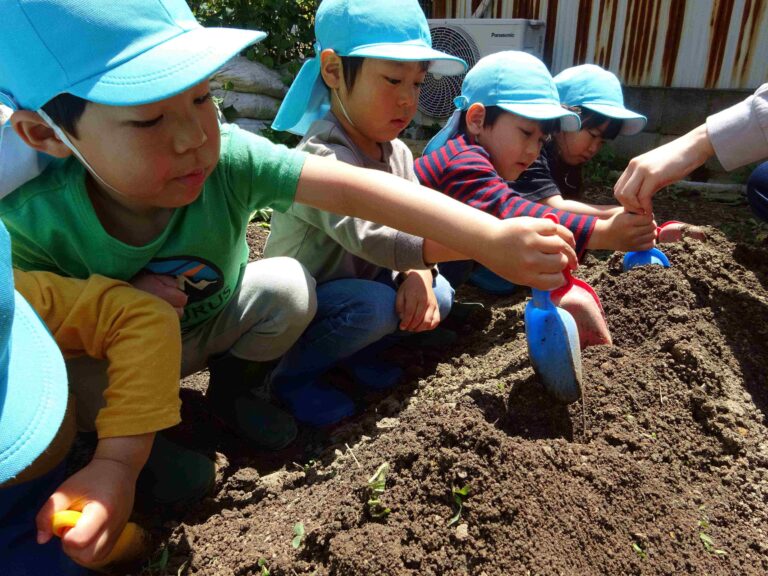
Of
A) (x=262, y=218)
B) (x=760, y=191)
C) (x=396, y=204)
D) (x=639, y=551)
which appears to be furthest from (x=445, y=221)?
(x=262, y=218)

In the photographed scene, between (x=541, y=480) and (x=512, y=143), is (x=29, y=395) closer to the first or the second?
(x=541, y=480)

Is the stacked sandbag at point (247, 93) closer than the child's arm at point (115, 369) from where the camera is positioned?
No

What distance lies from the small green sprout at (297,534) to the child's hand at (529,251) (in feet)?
2.39

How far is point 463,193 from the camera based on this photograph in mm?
2338

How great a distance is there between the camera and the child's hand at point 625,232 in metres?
2.04

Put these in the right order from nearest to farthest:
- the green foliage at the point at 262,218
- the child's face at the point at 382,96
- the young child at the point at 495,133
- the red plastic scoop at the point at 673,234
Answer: the child's face at the point at 382,96 → the young child at the point at 495,133 → the red plastic scoop at the point at 673,234 → the green foliage at the point at 262,218

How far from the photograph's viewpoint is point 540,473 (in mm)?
1385

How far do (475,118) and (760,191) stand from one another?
1256 millimetres

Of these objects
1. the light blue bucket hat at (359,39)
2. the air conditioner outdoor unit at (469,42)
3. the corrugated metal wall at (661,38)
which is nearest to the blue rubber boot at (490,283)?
the light blue bucket hat at (359,39)

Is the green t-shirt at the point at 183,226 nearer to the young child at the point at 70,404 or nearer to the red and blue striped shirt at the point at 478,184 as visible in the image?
the young child at the point at 70,404

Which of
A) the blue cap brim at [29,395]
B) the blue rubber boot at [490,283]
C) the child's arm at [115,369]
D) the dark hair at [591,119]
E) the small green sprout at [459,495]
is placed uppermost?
the blue cap brim at [29,395]

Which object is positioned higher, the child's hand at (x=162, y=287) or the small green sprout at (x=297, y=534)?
the child's hand at (x=162, y=287)

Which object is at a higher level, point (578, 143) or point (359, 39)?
point (359, 39)

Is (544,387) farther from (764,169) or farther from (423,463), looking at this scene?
(764,169)
